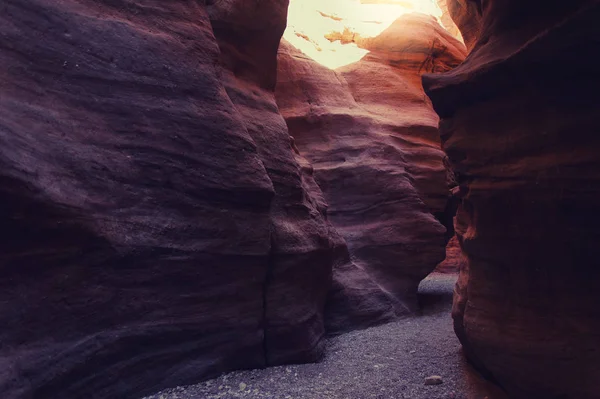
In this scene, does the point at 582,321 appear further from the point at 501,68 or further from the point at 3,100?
the point at 3,100

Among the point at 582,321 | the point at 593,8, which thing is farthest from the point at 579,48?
the point at 582,321

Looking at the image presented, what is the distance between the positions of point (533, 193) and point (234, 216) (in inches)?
111

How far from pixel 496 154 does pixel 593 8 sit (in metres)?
1.43

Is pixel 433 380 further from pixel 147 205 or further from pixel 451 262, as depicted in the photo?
pixel 451 262

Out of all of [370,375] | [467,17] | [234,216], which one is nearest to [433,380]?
[370,375]

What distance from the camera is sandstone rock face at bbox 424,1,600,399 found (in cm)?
336

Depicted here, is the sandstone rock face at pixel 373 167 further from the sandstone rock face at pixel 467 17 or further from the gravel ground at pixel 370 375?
the sandstone rock face at pixel 467 17

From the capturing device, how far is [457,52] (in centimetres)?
1220

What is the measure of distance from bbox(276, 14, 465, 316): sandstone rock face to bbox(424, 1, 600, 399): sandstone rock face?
3.84 m

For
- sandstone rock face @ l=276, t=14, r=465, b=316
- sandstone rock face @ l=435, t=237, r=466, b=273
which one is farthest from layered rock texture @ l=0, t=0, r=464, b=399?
sandstone rock face @ l=435, t=237, r=466, b=273

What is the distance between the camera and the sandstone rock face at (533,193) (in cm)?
336

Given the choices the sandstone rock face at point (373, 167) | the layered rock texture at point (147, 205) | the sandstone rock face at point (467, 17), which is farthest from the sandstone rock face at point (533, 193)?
the sandstone rock face at point (373, 167)

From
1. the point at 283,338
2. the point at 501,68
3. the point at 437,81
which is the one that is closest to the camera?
the point at 501,68

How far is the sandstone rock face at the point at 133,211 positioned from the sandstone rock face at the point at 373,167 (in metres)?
2.97
